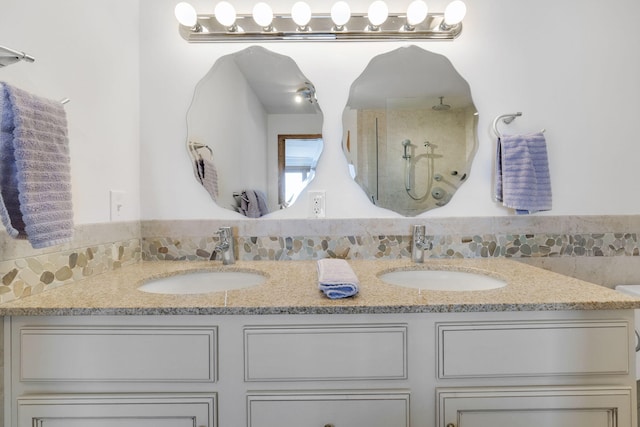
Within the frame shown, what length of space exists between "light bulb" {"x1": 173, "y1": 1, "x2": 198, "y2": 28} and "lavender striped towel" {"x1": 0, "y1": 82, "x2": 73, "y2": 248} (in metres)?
0.72

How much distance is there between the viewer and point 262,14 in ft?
4.33

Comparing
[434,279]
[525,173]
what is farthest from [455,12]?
[434,279]

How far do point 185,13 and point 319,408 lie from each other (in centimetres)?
149

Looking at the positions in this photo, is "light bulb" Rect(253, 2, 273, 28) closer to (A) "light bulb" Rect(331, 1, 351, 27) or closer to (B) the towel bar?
(A) "light bulb" Rect(331, 1, 351, 27)

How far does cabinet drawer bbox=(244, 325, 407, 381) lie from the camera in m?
0.80

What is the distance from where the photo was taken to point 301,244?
1382mm

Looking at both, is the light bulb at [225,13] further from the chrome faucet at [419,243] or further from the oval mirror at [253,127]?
the chrome faucet at [419,243]

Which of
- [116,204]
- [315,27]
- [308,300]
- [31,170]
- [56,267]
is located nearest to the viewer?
[31,170]

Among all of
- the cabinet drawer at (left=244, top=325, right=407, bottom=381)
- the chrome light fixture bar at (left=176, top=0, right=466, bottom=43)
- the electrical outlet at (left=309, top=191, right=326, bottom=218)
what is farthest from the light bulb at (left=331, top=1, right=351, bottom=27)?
the cabinet drawer at (left=244, top=325, right=407, bottom=381)

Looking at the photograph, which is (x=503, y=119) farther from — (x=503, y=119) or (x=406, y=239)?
(x=406, y=239)

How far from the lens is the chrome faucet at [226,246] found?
1281mm

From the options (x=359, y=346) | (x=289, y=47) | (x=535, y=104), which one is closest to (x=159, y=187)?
(x=289, y=47)

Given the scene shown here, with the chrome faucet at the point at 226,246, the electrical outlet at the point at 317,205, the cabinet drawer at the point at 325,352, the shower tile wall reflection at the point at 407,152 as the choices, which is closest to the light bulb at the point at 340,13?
the shower tile wall reflection at the point at 407,152

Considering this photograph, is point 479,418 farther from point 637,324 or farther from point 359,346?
point 637,324
